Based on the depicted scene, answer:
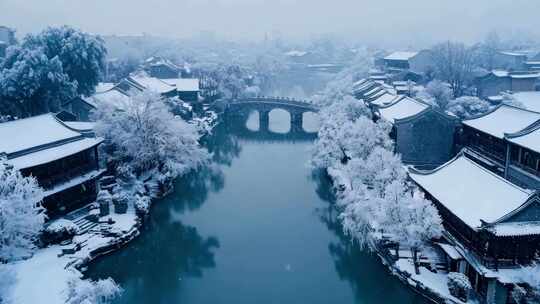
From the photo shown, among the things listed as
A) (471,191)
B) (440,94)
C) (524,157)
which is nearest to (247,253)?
(471,191)

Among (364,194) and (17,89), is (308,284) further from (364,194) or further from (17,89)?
(17,89)

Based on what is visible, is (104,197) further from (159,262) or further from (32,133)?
(32,133)

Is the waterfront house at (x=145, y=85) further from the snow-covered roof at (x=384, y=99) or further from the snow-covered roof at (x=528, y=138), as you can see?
the snow-covered roof at (x=528, y=138)

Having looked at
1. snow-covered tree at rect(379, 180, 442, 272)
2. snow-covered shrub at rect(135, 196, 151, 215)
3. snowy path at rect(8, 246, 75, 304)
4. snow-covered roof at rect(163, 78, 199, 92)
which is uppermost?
snow-covered roof at rect(163, 78, 199, 92)

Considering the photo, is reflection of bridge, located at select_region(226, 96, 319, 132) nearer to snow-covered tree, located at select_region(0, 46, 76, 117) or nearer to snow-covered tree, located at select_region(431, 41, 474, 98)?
snow-covered tree, located at select_region(431, 41, 474, 98)

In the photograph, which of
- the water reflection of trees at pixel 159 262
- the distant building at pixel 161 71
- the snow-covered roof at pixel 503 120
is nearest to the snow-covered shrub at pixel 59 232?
the water reflection of trees at pixel 159 262

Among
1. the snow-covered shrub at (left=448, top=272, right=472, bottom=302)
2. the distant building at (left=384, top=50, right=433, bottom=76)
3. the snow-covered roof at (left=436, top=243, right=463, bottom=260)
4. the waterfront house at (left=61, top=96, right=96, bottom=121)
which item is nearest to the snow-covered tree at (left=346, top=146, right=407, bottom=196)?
the snow-covered roof at (left=436, top=243, right=463, bottom=260)
